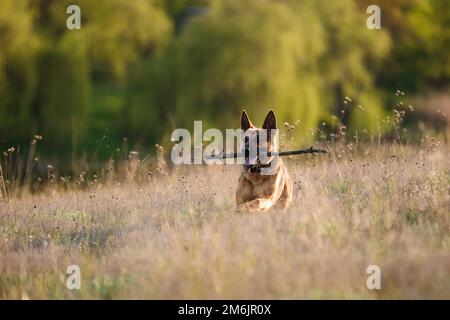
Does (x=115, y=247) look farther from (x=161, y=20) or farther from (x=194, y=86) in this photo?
(x=161, y=20)

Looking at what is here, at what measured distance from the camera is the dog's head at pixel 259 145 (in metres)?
8.22

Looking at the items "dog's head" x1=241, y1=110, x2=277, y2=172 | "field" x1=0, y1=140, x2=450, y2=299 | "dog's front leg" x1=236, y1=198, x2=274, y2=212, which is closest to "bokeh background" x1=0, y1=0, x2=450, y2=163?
"field" x1=0, y1=140, x2=450, y2=299

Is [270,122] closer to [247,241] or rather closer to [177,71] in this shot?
[247,241]

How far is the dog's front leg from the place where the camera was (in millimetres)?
7911

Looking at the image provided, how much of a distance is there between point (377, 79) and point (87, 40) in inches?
581

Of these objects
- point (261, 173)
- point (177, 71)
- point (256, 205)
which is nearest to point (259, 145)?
point (261, 173)

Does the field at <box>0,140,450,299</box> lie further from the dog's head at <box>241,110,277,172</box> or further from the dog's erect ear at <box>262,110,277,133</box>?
the dog's erect ear at <box>262,110,277,133</box>

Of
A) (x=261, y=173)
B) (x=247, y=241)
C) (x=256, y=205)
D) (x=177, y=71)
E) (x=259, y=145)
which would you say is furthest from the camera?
(x=177, y=71)

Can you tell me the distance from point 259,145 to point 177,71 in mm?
21843

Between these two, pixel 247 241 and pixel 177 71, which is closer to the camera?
pixel 247 241

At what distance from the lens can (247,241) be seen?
6.48m

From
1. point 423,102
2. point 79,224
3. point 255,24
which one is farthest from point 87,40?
point 79,224

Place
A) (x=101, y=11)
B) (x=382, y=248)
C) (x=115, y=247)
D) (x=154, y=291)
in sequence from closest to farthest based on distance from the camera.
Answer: (x=154, y=291) → (x=382, y=248) → (x=115, y=247) → (x=101, y=11)

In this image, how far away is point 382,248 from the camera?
6250 mm
